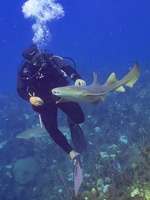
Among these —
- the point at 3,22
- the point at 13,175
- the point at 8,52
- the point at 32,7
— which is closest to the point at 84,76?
the point at 13,175

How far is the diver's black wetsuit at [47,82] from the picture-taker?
5.50 metres

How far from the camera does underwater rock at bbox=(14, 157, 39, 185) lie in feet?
32.5

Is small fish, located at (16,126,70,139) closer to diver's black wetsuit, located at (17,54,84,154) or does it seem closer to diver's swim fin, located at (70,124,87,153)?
diver's swim fin, located at (70,124,87,153)

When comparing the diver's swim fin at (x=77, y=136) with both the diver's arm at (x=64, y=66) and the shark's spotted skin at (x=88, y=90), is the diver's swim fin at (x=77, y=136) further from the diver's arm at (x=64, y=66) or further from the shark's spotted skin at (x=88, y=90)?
the shark's spotted skin at (x=88, y=90)

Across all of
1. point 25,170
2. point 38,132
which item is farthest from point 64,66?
point 25,170

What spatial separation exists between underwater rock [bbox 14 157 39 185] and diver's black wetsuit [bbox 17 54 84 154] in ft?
17.0

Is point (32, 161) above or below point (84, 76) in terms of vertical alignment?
below

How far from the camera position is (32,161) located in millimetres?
10445

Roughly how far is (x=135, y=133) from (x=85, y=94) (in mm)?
7388

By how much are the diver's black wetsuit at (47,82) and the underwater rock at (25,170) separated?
17.0 ft

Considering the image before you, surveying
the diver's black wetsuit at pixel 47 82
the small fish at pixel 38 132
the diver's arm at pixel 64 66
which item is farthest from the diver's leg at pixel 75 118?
the small fish at pixel 38 132

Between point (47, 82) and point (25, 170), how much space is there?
6519 mm

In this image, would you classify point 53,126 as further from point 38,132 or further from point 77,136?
point 38,132

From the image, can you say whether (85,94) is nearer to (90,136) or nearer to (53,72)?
(53,72)
